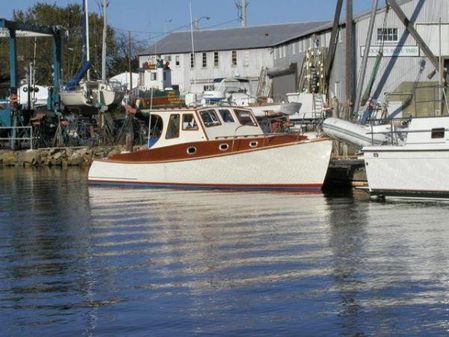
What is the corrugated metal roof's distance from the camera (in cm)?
7825

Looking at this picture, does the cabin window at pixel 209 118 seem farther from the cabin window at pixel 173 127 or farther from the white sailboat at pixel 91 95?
the white sailboat at pixel 91 95

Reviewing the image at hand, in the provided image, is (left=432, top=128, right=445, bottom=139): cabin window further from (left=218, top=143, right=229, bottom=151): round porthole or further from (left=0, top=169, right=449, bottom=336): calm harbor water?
(left=218, top=143, right=229, bottom=151): round porthole

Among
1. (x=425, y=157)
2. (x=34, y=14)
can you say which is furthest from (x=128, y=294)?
(x=34, y=14)

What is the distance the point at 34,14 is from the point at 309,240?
258ft

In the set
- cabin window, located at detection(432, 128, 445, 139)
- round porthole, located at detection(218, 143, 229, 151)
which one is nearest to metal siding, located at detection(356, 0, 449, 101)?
round porthole, located at detection(218, 143, 229, 151)

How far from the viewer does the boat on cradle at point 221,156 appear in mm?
27078

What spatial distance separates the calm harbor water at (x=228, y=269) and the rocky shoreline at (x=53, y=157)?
64.7ft

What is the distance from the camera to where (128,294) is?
42.6 ft

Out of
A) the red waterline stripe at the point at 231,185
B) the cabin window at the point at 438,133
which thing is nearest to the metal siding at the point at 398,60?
the red waterline stripe at the point at 231,185

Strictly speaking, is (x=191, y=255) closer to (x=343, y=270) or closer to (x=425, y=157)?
(x=343, y=270)

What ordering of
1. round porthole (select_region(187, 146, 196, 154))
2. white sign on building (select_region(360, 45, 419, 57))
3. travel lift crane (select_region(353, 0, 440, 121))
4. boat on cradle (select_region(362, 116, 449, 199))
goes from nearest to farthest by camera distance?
boat on cradle (select_region(362, 116, 449, 199)) < round porthole (select_region(187, 146, 196, 154)) < travel lift crane (select_region(353, 0, 440, 121)) < white sign on building (select_region(360, 45, 419, 57))

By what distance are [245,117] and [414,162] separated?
7.56 meters

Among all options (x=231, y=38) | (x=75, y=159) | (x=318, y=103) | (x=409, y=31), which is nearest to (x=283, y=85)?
(x=318, y=103)

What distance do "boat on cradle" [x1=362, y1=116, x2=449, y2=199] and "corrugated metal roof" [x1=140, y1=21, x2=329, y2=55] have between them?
→ 52.6 m
